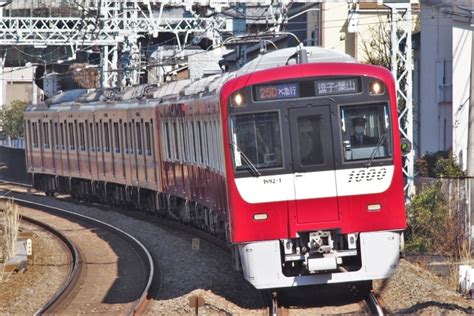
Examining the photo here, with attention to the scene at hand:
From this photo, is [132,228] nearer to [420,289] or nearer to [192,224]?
[192,224]

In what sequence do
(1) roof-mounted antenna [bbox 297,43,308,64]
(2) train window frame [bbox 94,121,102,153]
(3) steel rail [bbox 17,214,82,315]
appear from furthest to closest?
(2) train window frame [bbox 94,121,102,153] < (3) steel rail [bbox 17,214,82,315] < (1) roof-mounted antenna [bbox 297,43,308,64]

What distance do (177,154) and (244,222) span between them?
810cm

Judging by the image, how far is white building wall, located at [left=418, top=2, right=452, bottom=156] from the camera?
30.2 meters

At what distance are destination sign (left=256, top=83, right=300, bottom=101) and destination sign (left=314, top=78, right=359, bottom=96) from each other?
22 cm

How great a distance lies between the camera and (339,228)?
39.3 ft

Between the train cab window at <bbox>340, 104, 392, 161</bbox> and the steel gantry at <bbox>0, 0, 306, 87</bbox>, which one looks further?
the steel gantry at <bbox>0, 0, 306, 87</bbox>

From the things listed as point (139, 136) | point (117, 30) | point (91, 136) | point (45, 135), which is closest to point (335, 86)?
point (139, 136)

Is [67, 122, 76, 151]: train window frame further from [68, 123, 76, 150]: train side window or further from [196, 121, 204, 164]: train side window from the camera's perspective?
[196, 121, 204, 164]: train side window

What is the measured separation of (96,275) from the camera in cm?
1633

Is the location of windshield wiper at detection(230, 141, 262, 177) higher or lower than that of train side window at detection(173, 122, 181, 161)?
higher

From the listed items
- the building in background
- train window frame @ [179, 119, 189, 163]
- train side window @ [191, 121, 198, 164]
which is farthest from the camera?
the building in background

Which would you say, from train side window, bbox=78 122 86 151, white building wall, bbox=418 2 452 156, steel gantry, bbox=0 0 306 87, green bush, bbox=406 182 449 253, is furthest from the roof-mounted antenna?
steel gantry, bbox=0 0 306 87

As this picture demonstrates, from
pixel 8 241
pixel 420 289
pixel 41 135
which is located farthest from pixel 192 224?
pixel 41 135

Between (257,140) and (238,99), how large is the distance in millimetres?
483
